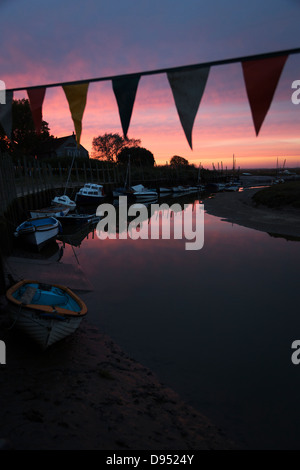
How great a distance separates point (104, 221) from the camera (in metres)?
27.3

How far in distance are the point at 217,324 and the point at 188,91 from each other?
6181 mm

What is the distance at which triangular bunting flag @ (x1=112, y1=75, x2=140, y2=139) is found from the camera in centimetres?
446

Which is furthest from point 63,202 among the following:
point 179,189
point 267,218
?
point 179,189

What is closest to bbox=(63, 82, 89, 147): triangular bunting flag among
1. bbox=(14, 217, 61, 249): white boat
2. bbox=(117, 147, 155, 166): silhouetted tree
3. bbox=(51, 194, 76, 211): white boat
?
bbox=(14, 217, 61, 249): white boat

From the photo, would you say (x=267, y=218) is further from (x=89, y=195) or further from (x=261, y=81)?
(x=261, y=81)

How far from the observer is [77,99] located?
191 inches

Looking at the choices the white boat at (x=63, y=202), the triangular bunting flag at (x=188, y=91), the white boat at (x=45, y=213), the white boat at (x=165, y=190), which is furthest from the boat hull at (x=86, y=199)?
the triangular bunting flag at (x=188, y=91)

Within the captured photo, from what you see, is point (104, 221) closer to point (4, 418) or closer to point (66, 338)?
point (66, 338)

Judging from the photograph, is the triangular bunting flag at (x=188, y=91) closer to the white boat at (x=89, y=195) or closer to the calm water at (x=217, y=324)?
the calm water at (x=217, y=324)

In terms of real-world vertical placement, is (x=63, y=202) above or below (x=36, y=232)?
above

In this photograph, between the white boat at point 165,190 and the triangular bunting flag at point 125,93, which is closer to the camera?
the triangular bunting flag at point 125,93

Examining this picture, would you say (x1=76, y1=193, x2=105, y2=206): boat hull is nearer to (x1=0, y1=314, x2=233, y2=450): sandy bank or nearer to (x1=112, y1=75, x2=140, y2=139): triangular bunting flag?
(x1=0, y1=314, x2=233, y2=450): sandy bank

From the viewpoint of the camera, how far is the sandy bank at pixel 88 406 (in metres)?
3.98

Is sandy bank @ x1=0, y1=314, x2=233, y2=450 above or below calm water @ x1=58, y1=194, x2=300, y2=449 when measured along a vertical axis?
above
